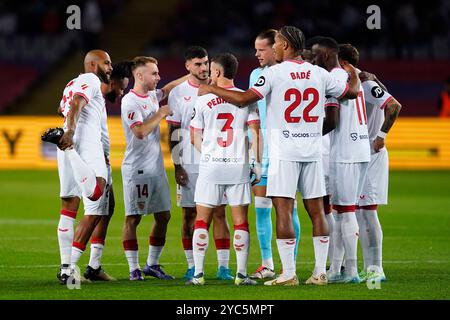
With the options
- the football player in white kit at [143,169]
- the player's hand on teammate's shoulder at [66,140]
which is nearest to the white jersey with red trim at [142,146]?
the football player in white kit at [143,169]

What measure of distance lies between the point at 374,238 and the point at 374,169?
0.78 m

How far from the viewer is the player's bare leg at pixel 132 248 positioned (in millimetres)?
10930

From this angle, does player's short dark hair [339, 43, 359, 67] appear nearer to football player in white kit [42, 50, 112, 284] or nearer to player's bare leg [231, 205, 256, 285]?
player's bare leg [231, 205, 256, 285]

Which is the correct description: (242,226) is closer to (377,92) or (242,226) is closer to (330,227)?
(330,227)

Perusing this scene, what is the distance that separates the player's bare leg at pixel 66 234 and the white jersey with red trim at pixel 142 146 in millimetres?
870

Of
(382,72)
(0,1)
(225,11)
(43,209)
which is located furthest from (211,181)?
(0,1)

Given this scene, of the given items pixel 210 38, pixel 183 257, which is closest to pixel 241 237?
pixel 183 257

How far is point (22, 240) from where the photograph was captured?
46.2 feet

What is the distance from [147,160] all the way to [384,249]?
12.5ft

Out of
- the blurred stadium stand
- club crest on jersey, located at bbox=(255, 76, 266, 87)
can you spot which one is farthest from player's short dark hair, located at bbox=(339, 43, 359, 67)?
the blurred stadium stand

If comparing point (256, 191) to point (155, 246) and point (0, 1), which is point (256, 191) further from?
point (0, 1)

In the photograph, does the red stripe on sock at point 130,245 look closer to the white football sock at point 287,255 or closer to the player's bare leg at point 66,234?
the player's bare leg at point 66,234

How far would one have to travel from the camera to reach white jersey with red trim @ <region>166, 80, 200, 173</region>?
11406 millimetres

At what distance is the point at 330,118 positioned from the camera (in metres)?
10.4
